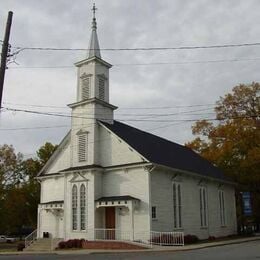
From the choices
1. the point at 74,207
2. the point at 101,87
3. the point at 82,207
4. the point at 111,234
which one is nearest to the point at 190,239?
the point at 111,234

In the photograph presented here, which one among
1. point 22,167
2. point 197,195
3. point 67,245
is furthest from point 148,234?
point 22,167

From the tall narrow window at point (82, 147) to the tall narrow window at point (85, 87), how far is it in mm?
3297

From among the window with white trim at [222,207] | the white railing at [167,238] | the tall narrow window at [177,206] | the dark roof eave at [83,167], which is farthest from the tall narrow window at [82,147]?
the window with white trim at [222,207]

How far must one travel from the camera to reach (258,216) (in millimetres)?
59250

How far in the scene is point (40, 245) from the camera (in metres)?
38.6

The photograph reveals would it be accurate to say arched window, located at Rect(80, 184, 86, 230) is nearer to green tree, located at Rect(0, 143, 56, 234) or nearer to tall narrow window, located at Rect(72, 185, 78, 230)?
tall narrow window, located at Rect(72, 185, 78, 230)

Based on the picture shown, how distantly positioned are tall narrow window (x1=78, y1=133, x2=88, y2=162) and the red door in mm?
4592

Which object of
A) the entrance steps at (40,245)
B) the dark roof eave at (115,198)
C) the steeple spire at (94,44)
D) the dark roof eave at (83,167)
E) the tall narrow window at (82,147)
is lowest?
the entrance steps at (40,245)

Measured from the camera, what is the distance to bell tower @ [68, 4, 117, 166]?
38312mm

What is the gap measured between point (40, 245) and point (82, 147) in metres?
8.54

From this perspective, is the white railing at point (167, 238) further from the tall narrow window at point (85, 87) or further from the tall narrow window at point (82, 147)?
the tall narrow window at point (85, 87)

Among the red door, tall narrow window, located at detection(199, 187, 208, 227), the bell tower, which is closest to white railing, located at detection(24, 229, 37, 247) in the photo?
the red door

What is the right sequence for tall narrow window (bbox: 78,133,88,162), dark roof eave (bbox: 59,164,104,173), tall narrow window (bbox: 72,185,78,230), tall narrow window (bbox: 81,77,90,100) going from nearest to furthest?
dark roof eave (bbox: 59,164,104,173)
tall narrow window (bbox: 72,185,78,230)
tall narrow window (bbox: 78,133,88,162)
tall narrow window (bbox: 81,77,90,100)

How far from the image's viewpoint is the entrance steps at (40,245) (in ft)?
124
